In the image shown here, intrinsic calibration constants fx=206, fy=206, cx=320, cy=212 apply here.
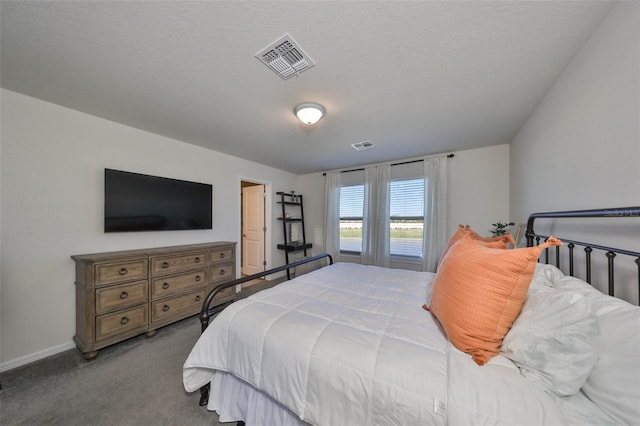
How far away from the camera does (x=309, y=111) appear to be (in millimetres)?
1953

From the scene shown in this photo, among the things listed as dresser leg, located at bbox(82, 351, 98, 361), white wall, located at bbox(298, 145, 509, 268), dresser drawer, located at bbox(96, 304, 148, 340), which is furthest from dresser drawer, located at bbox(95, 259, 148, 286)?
white wall, located at bbox(298, 145, 509, 268)

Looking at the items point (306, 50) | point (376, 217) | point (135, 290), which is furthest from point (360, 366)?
point (376, 217)

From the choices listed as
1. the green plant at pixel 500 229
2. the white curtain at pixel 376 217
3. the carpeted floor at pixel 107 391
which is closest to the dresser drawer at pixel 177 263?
the carpeted floor at pixel 107 391

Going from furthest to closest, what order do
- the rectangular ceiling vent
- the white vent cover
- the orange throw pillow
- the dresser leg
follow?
the white vent cover → the dresser leg → the rectangular ceiling vent → the orange throw pillow

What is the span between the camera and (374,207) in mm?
3936

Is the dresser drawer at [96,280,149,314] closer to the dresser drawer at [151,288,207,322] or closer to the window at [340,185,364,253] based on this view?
the dresser drawer at [151,288,207,322]

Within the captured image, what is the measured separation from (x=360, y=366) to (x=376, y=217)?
3200 millimetres

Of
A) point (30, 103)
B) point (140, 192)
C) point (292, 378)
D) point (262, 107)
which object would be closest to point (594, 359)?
point (292, 378)

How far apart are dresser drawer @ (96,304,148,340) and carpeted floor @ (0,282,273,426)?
0.60 feet

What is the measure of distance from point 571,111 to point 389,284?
1.82m

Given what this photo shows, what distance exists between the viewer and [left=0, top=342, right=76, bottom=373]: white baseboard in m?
1.77

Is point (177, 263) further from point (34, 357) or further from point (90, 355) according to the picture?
point (34, 357)

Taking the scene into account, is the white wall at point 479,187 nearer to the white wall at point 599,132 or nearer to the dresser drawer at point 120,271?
the white wall at point 599,132

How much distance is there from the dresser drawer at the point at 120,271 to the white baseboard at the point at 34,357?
78 cm
